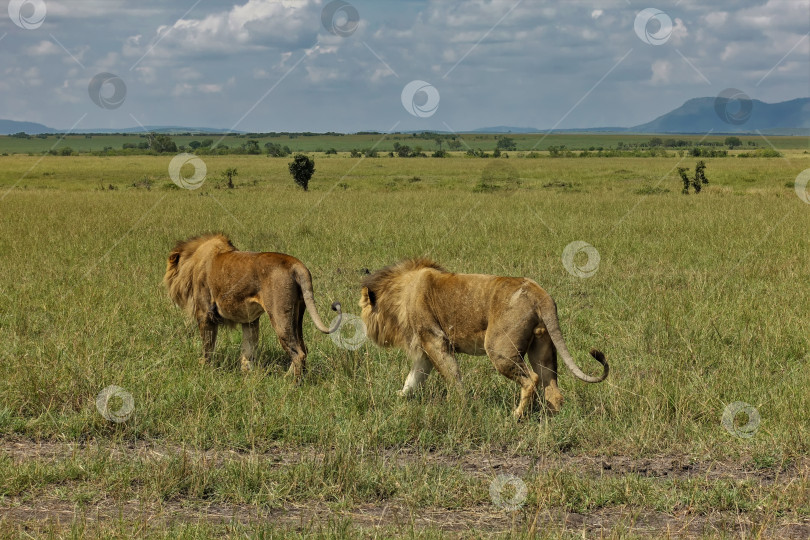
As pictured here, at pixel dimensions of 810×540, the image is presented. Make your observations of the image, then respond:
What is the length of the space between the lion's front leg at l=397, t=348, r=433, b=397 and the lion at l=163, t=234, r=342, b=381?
63cm

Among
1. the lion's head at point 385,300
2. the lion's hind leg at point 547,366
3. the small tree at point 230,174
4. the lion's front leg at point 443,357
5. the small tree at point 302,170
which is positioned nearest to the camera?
the lion's hind leg at point 547,366

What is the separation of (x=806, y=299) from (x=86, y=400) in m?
7.70

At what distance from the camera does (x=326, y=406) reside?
18.6 ft

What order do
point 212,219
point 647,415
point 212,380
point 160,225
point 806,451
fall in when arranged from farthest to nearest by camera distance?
point 212,219
point 160,225
point 212,380
point 647,415
point 806,451

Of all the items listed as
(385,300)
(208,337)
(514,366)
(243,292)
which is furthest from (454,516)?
(208,337)

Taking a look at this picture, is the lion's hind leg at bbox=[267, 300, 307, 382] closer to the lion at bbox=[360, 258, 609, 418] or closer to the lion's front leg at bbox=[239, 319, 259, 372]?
the lion at bbox=[360, 258, 609, 418]

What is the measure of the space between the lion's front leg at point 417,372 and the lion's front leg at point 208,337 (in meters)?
1.90

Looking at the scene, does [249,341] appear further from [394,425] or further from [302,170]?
[302,170]

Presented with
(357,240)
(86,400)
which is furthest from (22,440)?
(357,240)

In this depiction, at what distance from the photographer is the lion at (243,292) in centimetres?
609

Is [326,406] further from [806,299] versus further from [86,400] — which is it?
[806,299]

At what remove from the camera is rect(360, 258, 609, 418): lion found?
5211mm

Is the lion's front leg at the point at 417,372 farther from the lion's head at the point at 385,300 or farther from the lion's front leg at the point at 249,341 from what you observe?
the lion's front leg at the point at 249,341

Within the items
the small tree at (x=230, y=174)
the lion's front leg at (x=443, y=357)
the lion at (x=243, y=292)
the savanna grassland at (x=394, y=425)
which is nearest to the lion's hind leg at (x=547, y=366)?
the savanna grassland at (x=394, y=425)
